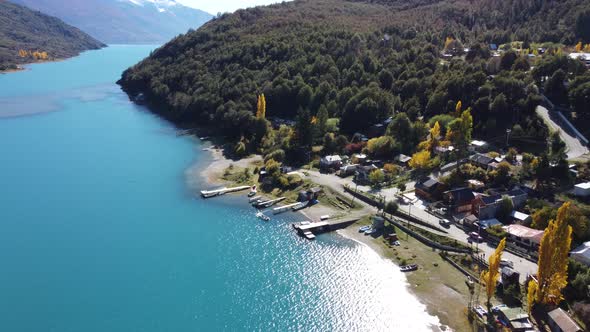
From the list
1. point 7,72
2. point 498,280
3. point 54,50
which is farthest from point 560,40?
point 54,50

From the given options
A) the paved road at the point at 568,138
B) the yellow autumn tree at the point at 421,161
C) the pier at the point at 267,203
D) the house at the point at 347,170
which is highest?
the paved road at the point at 568,138

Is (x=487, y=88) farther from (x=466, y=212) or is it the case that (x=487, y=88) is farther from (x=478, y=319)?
(x=478, y=319)

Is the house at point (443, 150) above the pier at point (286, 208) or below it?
above

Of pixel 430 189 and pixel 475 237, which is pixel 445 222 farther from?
pixel 430 189

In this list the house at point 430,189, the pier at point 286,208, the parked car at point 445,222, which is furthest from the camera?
the pier at point 286,208

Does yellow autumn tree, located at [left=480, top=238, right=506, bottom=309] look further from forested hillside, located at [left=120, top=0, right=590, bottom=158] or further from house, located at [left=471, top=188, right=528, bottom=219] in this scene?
forested hillside, located at [left=120, top=0, right=590, bottom=158]

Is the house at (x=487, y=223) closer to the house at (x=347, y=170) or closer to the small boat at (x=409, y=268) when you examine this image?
the small boat at (x=409, y=268)

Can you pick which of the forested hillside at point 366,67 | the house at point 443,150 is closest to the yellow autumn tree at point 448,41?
the forested hillside at point 366,67
